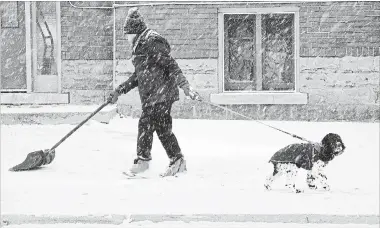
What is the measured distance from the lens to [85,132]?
453 inches

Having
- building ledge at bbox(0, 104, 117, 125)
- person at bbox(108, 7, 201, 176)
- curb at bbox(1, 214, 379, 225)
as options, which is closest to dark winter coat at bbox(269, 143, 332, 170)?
curb at bbox(1, 214, 379, 225)

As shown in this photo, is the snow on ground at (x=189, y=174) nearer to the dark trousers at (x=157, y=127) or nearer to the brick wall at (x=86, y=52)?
the dark trousers at (x=157, y=127)

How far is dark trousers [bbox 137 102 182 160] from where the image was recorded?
25.1ft

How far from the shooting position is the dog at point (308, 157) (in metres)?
6.53

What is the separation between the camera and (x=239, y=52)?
13.3 m

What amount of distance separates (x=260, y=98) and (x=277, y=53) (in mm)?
1086

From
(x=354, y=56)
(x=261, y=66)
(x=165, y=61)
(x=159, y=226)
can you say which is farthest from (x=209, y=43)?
(x=159, y=226)

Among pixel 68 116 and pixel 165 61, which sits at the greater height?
pixel 165 61

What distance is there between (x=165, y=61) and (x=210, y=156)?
2.37 metres

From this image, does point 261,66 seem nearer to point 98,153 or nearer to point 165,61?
point 98,153

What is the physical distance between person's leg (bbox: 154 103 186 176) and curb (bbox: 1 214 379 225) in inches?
76.5

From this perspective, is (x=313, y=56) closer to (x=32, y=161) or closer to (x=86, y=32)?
(x=86, y=32)

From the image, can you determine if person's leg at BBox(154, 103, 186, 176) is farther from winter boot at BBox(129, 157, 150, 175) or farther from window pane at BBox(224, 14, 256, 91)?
window pane at BBox(224, 14, 256, 91)

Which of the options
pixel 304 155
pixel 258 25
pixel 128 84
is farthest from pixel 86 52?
pixel 304 155
